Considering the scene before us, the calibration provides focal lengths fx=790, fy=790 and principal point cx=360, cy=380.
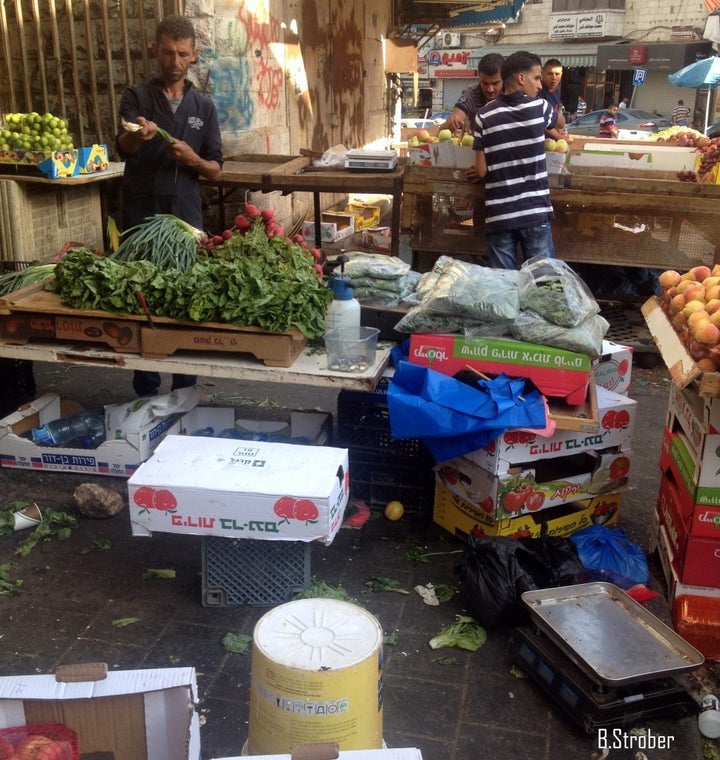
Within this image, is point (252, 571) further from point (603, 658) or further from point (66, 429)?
point (66, 429)

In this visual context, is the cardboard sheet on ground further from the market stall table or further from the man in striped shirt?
the market stall table

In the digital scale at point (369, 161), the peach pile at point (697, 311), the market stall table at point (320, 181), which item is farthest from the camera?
the digital scale at point (369, 161)

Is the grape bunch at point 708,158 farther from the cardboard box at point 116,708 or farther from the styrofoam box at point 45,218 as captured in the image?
the cardboard box at point 116,708

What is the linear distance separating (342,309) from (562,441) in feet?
4.04

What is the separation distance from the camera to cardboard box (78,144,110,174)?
6707 millimetres

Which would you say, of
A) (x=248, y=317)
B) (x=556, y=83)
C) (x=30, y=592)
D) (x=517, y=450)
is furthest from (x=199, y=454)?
(x=556, y=83)

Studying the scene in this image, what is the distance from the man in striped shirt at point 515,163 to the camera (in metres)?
5.35

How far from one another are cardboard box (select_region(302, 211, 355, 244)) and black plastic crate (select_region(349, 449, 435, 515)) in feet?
15.6

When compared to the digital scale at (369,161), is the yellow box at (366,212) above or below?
below

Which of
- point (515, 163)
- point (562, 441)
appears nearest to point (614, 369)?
point (562, 441)

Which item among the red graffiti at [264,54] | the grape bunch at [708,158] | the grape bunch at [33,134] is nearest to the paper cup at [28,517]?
the grape bunch at [33,134]

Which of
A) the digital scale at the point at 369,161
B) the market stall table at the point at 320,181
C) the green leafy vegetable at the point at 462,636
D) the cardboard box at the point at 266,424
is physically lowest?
the green leafy vegetable at the point at 462,636

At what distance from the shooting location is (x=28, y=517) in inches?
156

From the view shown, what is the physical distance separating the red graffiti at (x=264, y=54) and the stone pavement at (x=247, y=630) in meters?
5.06
